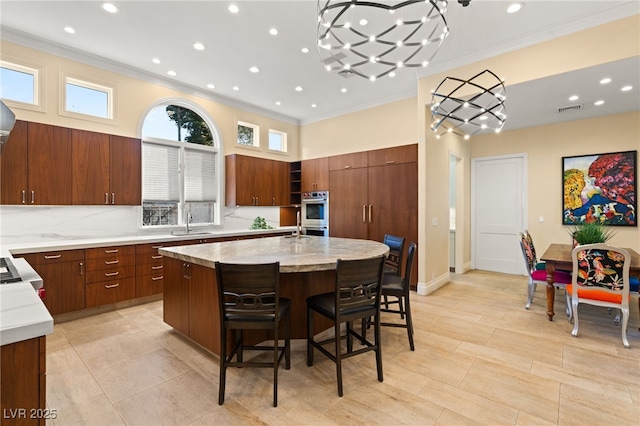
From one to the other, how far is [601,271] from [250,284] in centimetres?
357

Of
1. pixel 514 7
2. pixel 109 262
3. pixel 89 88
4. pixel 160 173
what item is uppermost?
pixel 514 7

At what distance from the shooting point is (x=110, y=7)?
10.2ft

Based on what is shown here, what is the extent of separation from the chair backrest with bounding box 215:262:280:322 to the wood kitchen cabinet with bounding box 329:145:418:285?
3.37 metres

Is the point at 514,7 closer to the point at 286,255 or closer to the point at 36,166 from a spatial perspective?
the point at 286,255

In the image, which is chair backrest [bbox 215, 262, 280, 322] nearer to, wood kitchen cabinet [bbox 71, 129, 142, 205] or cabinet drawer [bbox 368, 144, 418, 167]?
wood kitchen cabinet [bbox 71, 129, 142, 205]

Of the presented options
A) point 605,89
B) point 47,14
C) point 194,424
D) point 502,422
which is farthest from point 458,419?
point 47,14

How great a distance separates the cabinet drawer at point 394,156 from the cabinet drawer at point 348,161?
0.16 meters

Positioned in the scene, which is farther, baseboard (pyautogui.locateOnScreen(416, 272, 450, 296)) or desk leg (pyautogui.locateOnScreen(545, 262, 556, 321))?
baseboard (pyautogui.locateOnScreen(416, 272, 450, 296))

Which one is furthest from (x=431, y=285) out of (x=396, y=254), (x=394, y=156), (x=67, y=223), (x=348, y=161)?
(x=67, y=223)

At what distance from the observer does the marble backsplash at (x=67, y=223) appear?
361 cm

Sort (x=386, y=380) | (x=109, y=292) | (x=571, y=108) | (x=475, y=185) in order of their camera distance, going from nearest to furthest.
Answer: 1. (x=386, y=380)
2. (x=109, y=292)
3. (x=571, y=108)
4. (x=475, y=185)

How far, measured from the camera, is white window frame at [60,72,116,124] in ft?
12.9

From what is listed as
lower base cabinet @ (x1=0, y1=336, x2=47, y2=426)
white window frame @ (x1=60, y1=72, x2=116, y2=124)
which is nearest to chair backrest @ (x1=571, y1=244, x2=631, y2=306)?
lower base cabinet @ (x1=0, y1=336, x2=47, y2=426)

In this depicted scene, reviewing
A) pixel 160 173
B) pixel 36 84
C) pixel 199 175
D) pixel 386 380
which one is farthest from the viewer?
pixel 199 175
